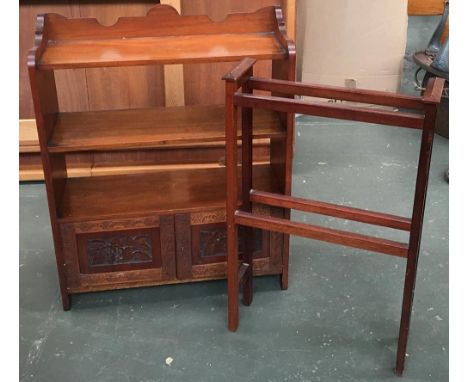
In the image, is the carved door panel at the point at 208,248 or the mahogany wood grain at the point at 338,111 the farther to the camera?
the carved door panel at the point at 208,248

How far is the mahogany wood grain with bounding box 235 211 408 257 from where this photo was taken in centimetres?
181

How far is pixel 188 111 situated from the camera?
2352 mm

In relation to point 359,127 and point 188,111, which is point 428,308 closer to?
point 188,111

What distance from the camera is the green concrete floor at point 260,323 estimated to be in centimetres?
197

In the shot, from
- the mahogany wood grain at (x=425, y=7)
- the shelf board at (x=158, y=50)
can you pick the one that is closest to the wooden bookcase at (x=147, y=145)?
the shelf board at (x=158, y=50)

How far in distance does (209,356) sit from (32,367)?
602mm

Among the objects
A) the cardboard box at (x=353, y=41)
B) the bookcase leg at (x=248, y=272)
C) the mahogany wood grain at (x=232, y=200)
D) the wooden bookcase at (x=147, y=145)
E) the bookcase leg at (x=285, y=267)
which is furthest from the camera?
the cardboard box at (x=353, y=41)

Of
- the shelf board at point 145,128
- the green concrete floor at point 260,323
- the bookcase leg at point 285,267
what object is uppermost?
the shelf board at point 145,128

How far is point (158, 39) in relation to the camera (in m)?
2.15

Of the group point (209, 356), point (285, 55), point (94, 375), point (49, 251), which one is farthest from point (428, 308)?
point (49, 251)

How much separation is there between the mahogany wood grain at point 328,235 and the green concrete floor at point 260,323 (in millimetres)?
443

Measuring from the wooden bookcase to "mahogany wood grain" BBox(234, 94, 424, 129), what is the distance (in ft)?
1.05

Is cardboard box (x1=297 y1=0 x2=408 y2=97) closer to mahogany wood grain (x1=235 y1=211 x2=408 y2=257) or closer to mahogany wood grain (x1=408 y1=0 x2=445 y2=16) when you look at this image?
mahogany wood grain (x1=408 y1=0 x2=445 y2=16)

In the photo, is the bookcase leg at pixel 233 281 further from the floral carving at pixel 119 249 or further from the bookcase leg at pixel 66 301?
the bookcase leg at pixel 66 301
